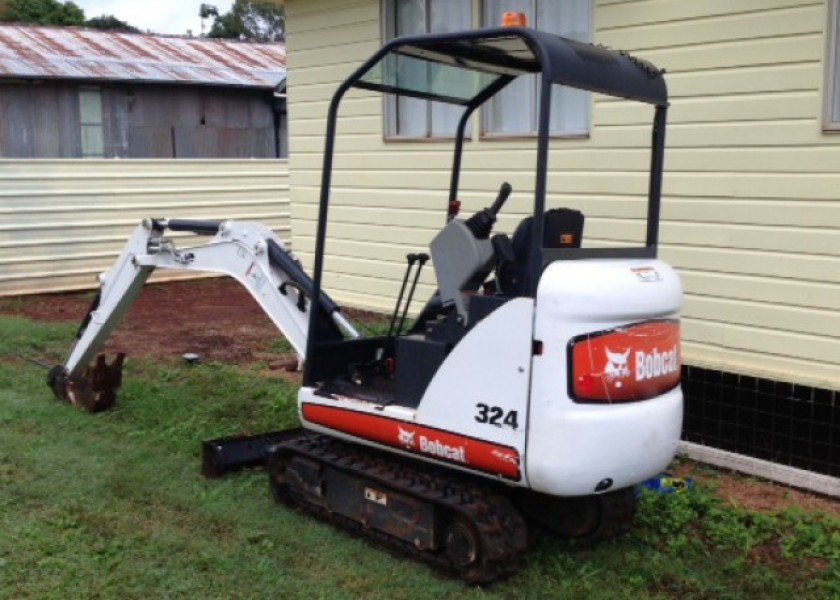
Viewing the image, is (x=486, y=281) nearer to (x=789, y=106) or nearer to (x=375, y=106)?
(x=789, y=106)

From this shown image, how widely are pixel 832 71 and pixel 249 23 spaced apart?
64411 millimetres

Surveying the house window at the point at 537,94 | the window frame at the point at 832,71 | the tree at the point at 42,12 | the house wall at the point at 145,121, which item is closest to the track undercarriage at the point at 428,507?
the window frame at the point at 832,71

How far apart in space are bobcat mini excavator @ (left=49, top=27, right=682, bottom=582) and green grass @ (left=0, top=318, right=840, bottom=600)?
184mm

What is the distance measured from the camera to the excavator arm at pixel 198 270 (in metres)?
5.65

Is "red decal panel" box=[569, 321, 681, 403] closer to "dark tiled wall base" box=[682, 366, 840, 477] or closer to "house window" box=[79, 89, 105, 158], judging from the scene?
"dark tiled wall base" box=[682, 366, 840, 477]

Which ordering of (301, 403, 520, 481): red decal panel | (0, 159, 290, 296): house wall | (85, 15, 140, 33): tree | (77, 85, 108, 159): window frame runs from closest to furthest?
(301, 403, 520, 481): red decal panel < (0, 159, 290, 296): house wall < (77, 85, 108, 159): window frame < (85, 15, 140, 33): tree

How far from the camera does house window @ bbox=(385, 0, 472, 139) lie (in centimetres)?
846

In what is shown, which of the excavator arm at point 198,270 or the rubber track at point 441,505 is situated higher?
the excavator arm at point 198,270

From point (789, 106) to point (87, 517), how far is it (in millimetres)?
4594

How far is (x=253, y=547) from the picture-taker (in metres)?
4.79

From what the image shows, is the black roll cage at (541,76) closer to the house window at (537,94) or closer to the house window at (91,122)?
the house window at (537,94)

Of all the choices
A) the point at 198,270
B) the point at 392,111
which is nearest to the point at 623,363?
the point at 198,270

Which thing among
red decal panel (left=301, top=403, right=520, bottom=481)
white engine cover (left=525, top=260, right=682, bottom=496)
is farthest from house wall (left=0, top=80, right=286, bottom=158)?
white engine cover (left=525, top=260, right=682, bottom=496)

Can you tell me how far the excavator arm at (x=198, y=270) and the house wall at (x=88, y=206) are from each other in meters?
5.72
